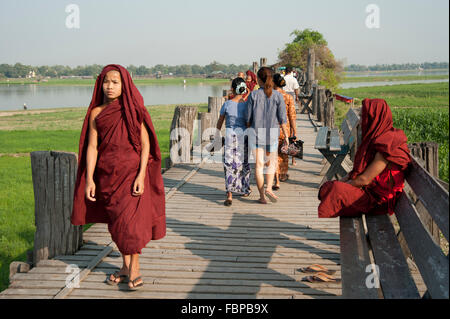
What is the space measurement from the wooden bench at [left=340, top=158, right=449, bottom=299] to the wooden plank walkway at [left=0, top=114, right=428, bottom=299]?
0.51m

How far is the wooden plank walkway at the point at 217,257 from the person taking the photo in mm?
3430

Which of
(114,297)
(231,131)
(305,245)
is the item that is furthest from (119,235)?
(231,131)

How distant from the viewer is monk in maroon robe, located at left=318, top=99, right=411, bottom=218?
333 cm

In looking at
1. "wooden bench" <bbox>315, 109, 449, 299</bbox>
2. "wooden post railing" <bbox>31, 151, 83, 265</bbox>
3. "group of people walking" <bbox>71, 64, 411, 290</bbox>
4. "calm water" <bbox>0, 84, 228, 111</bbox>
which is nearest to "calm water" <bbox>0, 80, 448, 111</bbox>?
"calm water" <bbox>0, 84, 228, 111</bbox>

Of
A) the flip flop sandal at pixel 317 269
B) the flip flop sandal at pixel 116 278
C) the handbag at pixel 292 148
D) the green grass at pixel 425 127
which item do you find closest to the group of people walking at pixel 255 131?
the handbag at pixel 292 148

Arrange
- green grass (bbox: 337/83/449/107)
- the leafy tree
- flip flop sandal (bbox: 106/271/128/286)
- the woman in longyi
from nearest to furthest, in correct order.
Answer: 1. the woman in longyi
2. flip flop sandal (bbox: 106/271/128/286)
3. green grass (bbox: 337/83/449/107)
4. the leafy tree

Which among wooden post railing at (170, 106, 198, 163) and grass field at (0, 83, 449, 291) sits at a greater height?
wooden post railing at (170, 106, 198, 163)

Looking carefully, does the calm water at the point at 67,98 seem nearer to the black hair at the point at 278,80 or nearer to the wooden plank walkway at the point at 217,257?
the black hair at the point at 278,80

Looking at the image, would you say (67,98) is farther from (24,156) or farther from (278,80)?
(278,80)

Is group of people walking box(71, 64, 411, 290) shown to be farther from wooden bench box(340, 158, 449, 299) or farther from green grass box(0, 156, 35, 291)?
green grass box(0, 156, 35, 291)

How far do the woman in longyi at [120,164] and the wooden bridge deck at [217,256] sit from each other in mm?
276

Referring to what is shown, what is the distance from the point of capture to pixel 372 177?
3371 millimetres

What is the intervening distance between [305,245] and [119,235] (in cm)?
173
